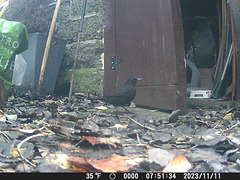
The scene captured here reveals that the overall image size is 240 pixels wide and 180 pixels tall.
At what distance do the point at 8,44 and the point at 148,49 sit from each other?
133 cm

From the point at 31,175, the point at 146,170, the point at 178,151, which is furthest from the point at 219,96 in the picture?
the point at 31,175

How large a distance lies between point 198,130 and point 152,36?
3.95 ft

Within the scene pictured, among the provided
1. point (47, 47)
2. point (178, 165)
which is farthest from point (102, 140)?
point (47, 47)

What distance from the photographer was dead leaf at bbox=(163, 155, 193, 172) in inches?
33.4

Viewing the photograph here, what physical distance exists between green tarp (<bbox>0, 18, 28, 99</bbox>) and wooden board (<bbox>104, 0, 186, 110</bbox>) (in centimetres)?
108

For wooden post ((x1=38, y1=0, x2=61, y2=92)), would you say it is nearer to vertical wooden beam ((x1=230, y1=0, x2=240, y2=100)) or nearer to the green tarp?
the green tarp

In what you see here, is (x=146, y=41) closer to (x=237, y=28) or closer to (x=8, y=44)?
(x=237, y=28)

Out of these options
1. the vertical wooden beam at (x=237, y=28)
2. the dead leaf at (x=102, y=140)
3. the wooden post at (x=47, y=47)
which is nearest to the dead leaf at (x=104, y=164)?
the dead leaf at (x=102, y=140)

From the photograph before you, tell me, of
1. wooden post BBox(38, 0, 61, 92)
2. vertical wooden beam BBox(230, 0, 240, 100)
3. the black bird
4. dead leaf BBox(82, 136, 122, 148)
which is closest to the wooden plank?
the black bird

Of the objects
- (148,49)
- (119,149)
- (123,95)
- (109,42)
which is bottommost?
(119,149)

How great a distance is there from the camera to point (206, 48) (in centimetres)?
491

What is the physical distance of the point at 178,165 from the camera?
0.87m

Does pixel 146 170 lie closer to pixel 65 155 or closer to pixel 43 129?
pixel 65 155

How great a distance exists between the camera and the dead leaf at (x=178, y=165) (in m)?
0.85
